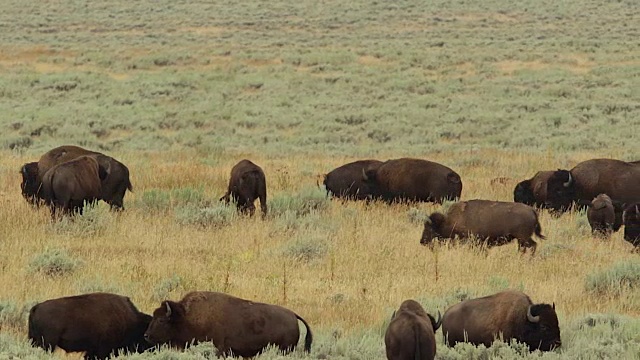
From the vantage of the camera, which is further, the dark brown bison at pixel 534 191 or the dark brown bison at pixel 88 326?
the dark brown bison at pixel 534 191

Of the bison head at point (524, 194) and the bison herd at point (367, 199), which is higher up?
the bison herd at point (367, 199)

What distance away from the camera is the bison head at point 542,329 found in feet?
22.8

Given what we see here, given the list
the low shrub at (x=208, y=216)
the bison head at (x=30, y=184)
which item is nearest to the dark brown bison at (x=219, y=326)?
the low shrub at (x=208, y=216)

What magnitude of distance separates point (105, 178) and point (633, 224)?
23.0 feet

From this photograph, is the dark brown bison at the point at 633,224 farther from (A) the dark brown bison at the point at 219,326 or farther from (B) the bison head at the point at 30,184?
(B) the bison head at the point at 30,184

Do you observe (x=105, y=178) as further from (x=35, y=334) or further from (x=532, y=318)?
(x=532, y=318)

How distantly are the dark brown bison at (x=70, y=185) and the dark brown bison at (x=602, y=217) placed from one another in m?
6.52

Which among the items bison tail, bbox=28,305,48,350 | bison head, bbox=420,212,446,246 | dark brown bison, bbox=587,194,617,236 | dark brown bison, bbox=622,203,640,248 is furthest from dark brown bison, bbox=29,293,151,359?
dark brown bison, bbox=587,194,617,236

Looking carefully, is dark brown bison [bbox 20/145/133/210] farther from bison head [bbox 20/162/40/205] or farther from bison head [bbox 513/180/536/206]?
bison head [bbox 513/180/536/206]

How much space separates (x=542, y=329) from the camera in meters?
6.94

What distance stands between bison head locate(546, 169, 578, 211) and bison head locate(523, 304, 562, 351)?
710 centimetres

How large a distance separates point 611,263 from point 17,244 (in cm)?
669

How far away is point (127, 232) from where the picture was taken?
11.7 meters

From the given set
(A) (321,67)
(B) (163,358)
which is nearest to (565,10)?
(A) (321,67)
